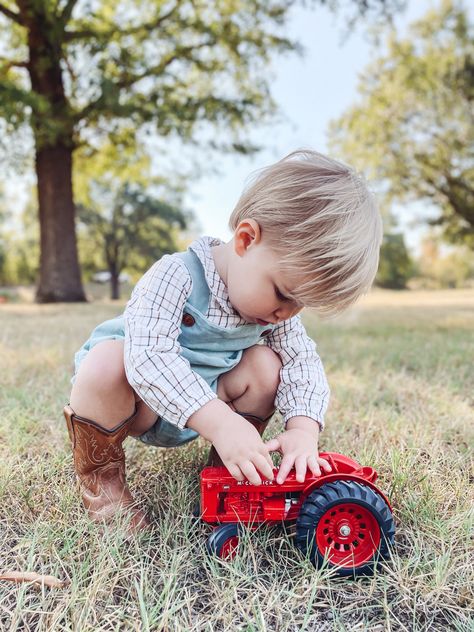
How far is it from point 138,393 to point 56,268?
33.1ft

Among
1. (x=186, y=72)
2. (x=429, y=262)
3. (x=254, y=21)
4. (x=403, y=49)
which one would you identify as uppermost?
(x=403, y=49)

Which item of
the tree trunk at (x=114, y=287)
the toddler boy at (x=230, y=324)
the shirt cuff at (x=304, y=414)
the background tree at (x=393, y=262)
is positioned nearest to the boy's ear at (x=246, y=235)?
the toddler boy at (x=230, y=324)

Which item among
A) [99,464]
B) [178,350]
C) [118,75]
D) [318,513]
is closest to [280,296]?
[178,350]

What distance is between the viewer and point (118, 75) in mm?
10195

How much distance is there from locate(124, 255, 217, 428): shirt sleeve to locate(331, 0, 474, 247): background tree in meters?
15.0

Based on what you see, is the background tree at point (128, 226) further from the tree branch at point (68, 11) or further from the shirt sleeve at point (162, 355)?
the shirt sleeve at point (162, 355)

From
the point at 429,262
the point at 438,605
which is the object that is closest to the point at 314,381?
the point at 438,605

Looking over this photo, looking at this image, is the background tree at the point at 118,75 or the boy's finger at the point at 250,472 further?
the background tree at the point at 118,75

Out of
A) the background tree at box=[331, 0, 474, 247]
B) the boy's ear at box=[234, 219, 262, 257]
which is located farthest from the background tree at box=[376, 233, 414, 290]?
the boy's ear at box=[234, 219, 262, 257]

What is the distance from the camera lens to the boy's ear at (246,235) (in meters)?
1.37

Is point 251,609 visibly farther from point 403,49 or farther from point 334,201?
point 403,49

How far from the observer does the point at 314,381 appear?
155 centimetres

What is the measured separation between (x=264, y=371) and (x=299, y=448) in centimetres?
31

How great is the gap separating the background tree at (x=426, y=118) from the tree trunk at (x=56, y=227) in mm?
8377
